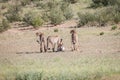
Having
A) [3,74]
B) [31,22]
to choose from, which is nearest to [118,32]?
[31,22]

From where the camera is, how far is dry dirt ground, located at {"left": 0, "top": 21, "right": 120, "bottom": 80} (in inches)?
1017

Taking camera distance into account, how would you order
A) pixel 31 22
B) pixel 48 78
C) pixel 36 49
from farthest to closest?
1. pixel 31 22
2. pixel 36 49
3. pixel 48 78

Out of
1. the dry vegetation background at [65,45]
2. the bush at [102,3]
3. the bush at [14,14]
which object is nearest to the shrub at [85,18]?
the dry vegetation background at [65,45]

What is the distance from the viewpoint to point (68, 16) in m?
45.3

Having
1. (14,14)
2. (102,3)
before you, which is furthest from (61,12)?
(102,3)

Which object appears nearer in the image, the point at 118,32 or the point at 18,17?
the point at 118,32

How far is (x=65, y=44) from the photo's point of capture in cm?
3033

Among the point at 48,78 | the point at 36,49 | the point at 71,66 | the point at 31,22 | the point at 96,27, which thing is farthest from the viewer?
the point at 31,22

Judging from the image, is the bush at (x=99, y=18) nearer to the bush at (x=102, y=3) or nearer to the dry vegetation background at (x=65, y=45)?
the dry vegetation background at (x=65, y=45)

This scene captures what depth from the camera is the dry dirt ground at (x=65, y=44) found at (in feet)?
84.7

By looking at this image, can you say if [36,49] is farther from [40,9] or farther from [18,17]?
[40,9]

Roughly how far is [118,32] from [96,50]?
812 centimetres

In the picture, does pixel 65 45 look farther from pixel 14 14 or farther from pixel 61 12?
pixel 14 14

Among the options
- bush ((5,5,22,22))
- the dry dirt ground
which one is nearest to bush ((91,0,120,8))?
bush ((5,5,22,22))
